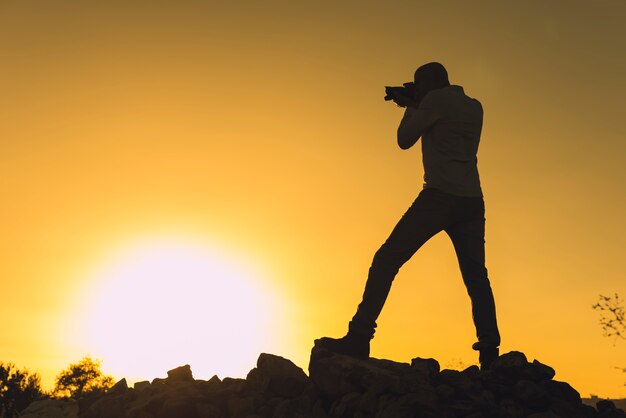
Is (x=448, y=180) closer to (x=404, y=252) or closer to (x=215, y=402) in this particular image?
(x=404, y=252)

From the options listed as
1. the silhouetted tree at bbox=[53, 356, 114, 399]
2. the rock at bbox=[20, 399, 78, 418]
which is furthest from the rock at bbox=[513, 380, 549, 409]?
the silhouetted tree at bbox=[53, 356, 114, 399]

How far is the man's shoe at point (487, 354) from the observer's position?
27.5 ft

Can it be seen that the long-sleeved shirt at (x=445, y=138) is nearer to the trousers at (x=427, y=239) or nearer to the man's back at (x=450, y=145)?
the man's back at (x=450, y=145)

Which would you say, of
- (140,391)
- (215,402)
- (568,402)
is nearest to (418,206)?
(568,402)

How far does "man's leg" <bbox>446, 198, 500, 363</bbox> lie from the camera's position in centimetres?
833

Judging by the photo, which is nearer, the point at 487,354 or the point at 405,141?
the point at 405,141

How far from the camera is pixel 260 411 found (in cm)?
771

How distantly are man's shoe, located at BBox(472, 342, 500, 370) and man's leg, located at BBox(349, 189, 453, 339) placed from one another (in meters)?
1.41

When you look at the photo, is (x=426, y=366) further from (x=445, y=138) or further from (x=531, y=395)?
(x=445, y=138)

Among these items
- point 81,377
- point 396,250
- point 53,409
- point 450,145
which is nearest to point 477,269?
point 396,250

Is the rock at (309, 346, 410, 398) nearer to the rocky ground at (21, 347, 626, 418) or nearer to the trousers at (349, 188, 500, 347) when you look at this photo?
the rocky ground at (21, 347, 626, 418)

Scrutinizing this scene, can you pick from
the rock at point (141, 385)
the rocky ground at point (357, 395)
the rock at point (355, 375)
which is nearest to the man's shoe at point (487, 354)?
the rocky ground at point (357, 395)

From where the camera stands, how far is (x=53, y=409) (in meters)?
8.68

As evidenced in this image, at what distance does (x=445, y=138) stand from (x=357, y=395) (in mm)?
3053
